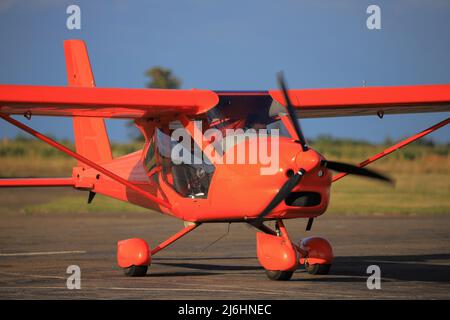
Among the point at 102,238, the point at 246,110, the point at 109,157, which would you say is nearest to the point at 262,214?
the point at 246,110

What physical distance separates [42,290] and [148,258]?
7.59 feet

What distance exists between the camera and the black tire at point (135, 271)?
1458cm

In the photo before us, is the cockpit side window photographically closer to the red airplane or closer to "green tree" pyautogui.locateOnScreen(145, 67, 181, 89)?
the red airplane

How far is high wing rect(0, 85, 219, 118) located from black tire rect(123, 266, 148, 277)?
2315mm

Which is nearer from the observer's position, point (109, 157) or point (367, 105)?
point (367, 105)

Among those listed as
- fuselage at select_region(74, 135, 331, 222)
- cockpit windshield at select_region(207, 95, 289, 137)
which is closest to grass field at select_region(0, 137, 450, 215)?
fuselage at select_region(74, 135, 331, 222)

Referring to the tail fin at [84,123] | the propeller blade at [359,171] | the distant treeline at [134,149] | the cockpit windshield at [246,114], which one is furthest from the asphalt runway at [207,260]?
the distant treeline at [134,149]

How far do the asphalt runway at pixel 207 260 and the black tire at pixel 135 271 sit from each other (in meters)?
0.14

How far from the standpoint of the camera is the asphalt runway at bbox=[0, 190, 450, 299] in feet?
40.6

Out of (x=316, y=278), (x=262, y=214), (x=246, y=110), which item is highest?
(x=246, y=110)

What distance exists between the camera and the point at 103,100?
559 inches

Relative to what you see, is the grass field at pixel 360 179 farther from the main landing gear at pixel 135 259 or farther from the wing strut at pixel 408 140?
the main landing gear at pixel 135 259
